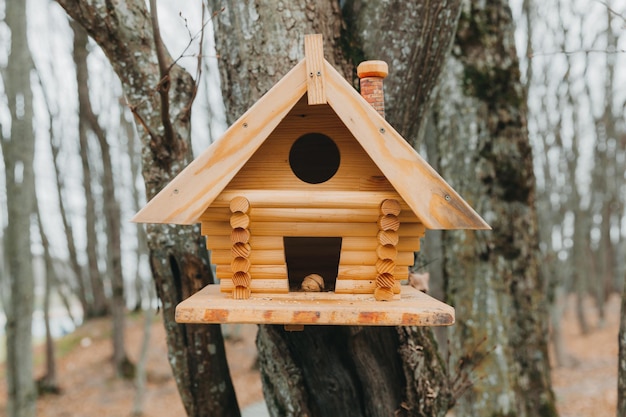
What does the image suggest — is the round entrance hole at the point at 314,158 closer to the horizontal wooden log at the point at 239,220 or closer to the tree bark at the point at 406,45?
the tree bark at the point at 406,45

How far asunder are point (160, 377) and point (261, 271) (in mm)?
12126

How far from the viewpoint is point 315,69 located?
2236mm

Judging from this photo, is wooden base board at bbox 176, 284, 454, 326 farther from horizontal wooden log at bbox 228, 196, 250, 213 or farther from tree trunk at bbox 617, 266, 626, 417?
tree trunk at bbox 617, 266, 626, 417

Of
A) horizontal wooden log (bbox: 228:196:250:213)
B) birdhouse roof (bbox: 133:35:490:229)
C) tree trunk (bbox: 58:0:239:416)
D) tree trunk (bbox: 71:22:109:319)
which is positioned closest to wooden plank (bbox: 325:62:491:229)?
birdhouse roof (bbox: 133:35:490:229)

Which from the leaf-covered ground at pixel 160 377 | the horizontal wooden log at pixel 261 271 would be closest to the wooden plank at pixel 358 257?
the horizontal wooden log at pixel 261 271

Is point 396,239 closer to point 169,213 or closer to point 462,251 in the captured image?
point 169,213

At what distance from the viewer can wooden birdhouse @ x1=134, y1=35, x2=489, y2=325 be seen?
7.13ft

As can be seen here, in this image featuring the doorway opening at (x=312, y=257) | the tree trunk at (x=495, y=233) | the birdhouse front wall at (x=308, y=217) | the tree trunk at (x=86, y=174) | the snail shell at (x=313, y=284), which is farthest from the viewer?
the tree trunk at (x=86, y=174)

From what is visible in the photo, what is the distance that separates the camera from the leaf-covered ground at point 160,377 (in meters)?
10.6

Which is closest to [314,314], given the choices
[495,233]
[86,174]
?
[495,233]

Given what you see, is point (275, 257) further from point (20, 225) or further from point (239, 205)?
point (20, 225)

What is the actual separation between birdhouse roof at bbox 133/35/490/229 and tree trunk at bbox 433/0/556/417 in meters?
2.65

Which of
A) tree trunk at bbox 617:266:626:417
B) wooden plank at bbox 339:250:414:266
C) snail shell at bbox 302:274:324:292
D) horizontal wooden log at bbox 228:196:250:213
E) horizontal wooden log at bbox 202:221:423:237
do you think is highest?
horizontal wooden log at bbox 228:196:250:213

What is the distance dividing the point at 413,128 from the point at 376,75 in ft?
2.41
